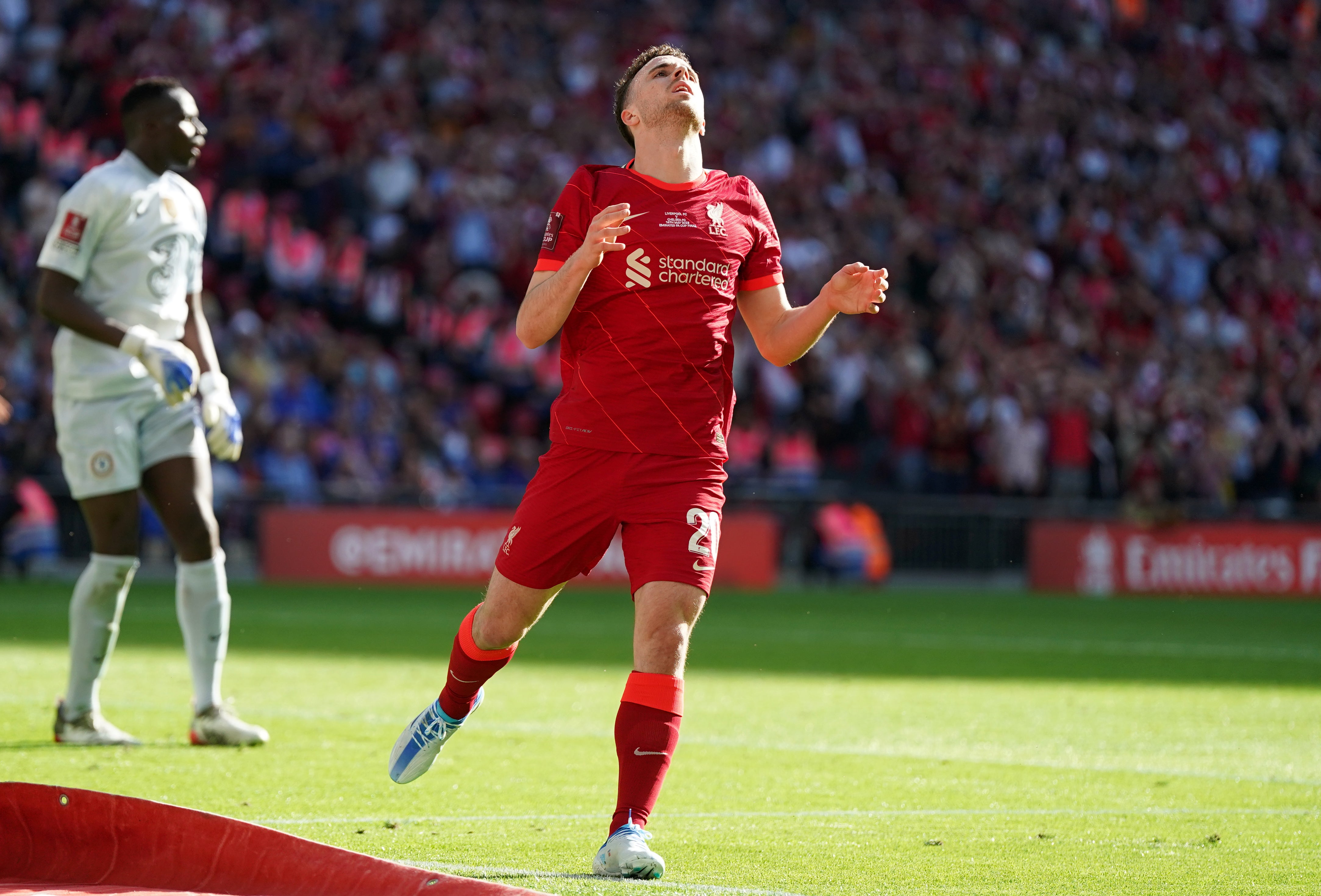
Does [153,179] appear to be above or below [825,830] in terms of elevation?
above

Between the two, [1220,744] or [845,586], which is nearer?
[1220,744]

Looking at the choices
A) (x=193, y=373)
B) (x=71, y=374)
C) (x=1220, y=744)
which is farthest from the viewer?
(x=1220, y=744)

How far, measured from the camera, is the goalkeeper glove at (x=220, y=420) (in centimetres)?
756

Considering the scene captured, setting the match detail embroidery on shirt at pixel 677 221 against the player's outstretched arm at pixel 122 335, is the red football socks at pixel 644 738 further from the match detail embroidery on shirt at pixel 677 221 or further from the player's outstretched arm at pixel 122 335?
the player's outstretched arm at pixel 122 335

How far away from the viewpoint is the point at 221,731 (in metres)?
7.46

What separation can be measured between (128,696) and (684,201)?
530 cm

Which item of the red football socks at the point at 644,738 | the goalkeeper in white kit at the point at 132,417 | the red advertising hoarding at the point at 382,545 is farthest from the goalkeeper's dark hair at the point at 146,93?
the red advertising hoarding at the point at 382,545

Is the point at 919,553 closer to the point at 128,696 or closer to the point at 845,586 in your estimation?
the point at 845,586

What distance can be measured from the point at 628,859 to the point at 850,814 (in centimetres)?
149

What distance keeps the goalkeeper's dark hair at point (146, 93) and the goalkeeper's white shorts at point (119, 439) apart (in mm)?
1176

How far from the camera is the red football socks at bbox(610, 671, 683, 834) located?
491 cm

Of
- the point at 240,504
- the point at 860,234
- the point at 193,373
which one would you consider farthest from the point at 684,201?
the point at 860,234

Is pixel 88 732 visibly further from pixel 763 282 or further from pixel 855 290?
pixel 855 290

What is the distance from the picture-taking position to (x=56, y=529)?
1964cm
